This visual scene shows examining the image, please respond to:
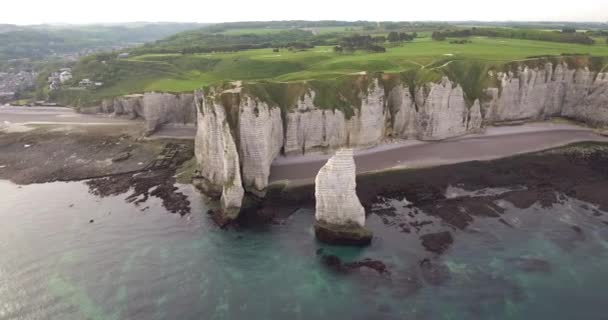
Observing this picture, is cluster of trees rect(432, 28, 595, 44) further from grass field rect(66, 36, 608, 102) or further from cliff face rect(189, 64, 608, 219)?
cliff face rect(189, 64, 608, 219)

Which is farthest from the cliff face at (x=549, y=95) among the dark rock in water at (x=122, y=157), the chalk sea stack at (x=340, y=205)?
the dark rock in water at (x=122, y=157)

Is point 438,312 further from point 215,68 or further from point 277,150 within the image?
point 215,68

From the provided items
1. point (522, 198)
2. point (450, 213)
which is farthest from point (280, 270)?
point (522, 198)

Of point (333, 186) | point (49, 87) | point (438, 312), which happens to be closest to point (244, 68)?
point (49, 87)

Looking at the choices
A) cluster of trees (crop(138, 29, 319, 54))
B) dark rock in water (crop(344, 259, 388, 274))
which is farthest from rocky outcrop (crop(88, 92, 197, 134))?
cluster of trees (crop(138, 29, 319, 54))

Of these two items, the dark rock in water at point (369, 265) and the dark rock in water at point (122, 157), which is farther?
the dark rock in water at point (122, 157)

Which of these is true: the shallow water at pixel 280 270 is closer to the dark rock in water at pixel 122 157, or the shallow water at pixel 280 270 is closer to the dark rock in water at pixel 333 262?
the dark rock in water at pixel 333 262

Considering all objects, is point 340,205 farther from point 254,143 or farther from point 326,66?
point 326,66
